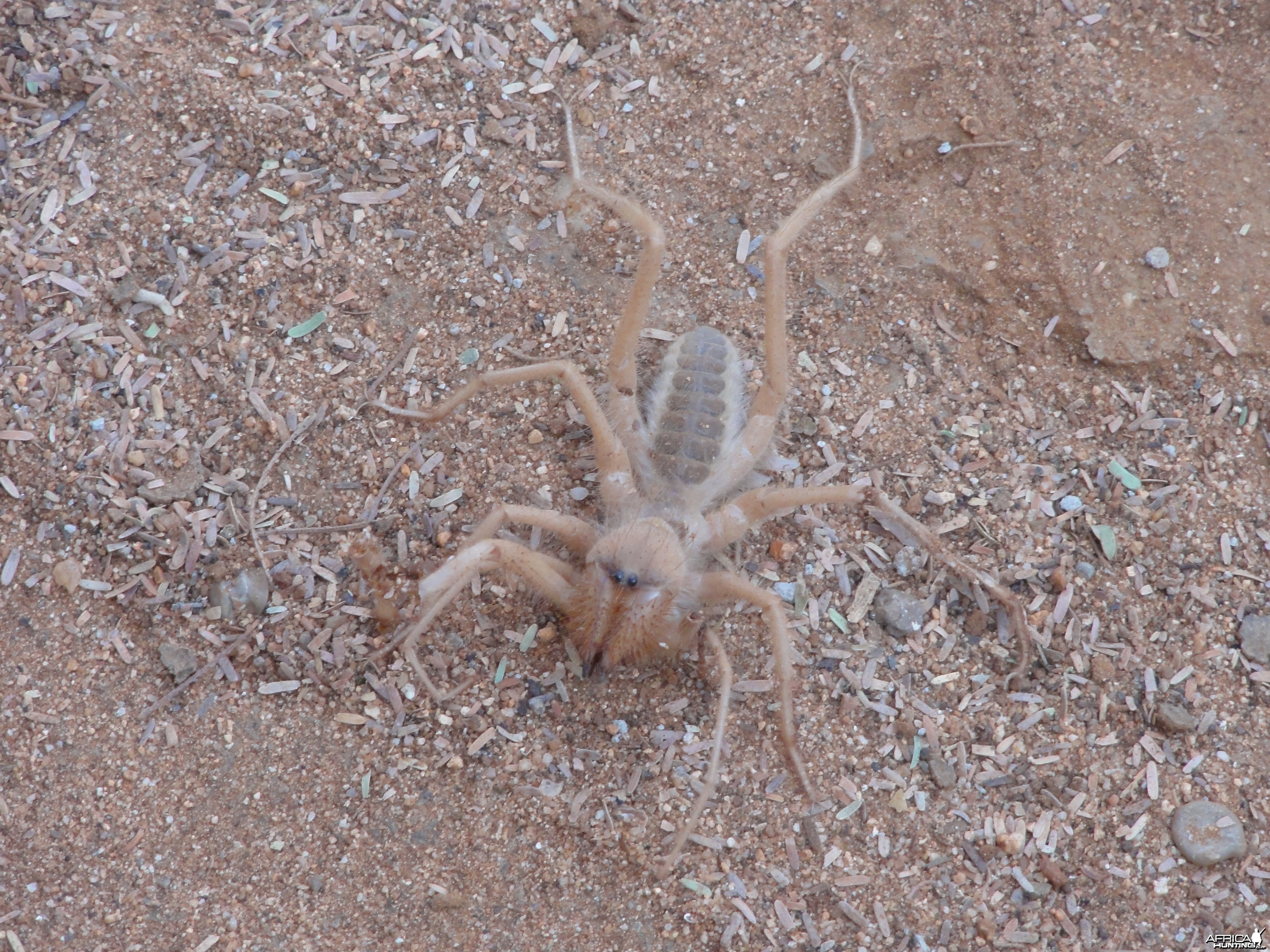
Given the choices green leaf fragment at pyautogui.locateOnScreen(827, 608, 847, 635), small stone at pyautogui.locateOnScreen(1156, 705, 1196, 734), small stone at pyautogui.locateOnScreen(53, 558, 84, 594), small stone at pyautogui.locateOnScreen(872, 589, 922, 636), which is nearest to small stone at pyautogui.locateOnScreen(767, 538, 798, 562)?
green leaf fragment at pyautogui.locateOnScreen(827, 608, 847, 635)

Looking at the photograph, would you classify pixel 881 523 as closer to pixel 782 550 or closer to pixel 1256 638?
pixel 782 550

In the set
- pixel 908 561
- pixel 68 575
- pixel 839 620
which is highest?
pixel 68 575

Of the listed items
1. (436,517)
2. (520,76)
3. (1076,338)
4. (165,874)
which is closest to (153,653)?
(165,874)

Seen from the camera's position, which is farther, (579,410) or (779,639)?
(579,410)

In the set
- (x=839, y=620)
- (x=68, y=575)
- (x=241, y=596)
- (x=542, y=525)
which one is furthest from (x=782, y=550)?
(x=68, y=575)

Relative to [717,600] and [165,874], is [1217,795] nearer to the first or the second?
[717,600]

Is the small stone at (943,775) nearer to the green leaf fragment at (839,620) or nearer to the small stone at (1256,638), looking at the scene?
the green leaf fragment at (839,620)

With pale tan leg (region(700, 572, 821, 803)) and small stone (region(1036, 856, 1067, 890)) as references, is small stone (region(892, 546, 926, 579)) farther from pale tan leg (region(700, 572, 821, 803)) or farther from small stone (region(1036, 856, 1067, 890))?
small stone (region(1036, 856, 1067, 890))
